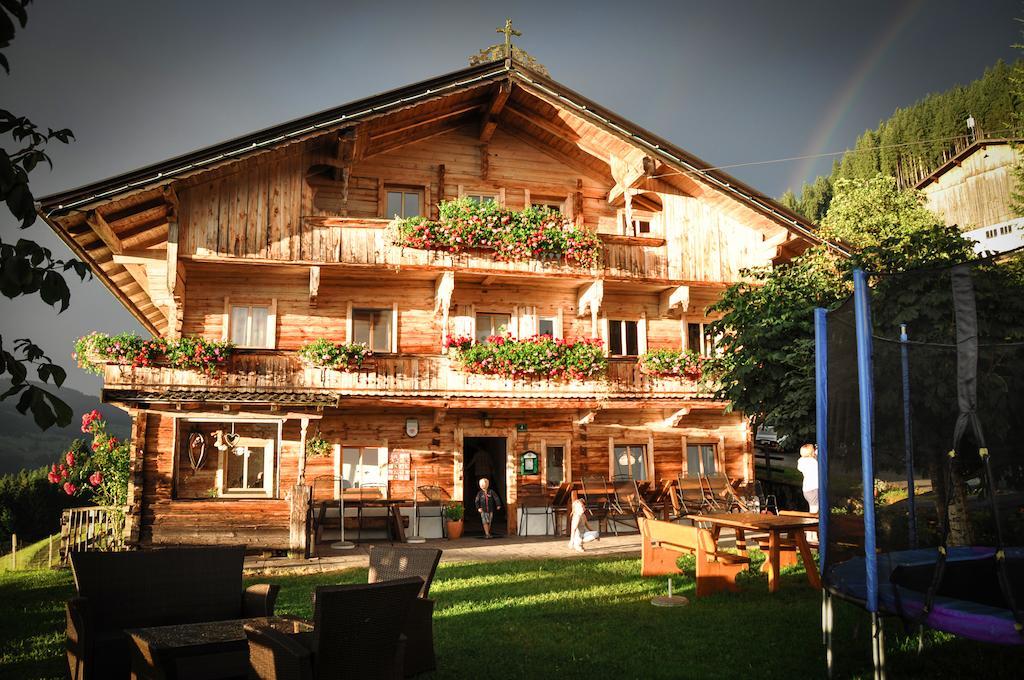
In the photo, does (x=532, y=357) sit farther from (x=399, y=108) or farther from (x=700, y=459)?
(x=399, y=108)

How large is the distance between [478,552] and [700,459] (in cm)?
884

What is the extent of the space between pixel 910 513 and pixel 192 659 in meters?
6.61

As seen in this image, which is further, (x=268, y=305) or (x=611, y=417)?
(x=611, y=417)

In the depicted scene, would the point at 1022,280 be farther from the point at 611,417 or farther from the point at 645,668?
the point at 611,417

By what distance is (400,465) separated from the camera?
1933 centimetres

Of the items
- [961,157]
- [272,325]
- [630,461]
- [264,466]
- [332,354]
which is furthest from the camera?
[961,157]

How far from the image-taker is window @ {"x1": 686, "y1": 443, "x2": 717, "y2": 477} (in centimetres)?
2200

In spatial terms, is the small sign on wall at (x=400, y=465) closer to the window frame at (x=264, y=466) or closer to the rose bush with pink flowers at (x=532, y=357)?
the window frame at (x=264, y=466)

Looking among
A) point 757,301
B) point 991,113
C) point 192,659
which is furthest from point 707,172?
point 991,113

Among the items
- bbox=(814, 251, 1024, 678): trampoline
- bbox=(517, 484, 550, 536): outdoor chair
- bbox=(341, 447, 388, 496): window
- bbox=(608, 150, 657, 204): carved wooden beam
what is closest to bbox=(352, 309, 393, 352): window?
bbox=(341, 447, 388, 496): window

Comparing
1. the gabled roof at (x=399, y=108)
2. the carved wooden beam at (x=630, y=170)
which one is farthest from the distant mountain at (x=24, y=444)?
the carved wooden beam at (x=630, y=170)

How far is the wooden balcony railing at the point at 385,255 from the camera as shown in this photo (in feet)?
60.0

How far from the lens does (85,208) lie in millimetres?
15867

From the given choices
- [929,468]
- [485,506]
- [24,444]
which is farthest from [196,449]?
[24,444]
